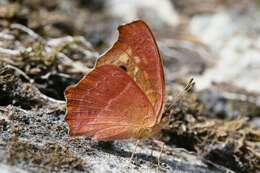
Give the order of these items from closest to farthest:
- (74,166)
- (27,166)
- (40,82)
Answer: (27,166) → (74,166) → (40,82)

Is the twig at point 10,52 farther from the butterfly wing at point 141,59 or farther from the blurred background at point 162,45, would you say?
the butterfly wing at point 141,59

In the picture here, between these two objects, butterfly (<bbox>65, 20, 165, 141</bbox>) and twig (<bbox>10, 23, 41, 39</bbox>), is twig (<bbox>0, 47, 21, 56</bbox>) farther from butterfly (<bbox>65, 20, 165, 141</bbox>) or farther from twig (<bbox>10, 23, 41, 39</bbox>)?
butterfly (<bbox>65, 20, 165, 141</bbox>)

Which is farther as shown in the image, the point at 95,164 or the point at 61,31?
the point at 61,31

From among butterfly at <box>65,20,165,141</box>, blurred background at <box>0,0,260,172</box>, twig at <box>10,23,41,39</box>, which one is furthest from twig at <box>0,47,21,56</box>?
butterfly at <box>65,20,165,141</box>

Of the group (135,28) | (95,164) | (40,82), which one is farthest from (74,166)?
(40,82)

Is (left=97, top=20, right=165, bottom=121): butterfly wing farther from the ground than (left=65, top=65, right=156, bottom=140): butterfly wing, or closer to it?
farther from the ground

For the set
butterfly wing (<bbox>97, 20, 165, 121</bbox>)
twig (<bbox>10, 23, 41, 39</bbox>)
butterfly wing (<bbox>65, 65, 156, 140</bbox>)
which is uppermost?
twig (<bbox>10, 23, 41, 39</bbox>)

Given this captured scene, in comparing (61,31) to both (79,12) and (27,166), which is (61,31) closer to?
(79,12)

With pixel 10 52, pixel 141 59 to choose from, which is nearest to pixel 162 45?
pixel 10 52
